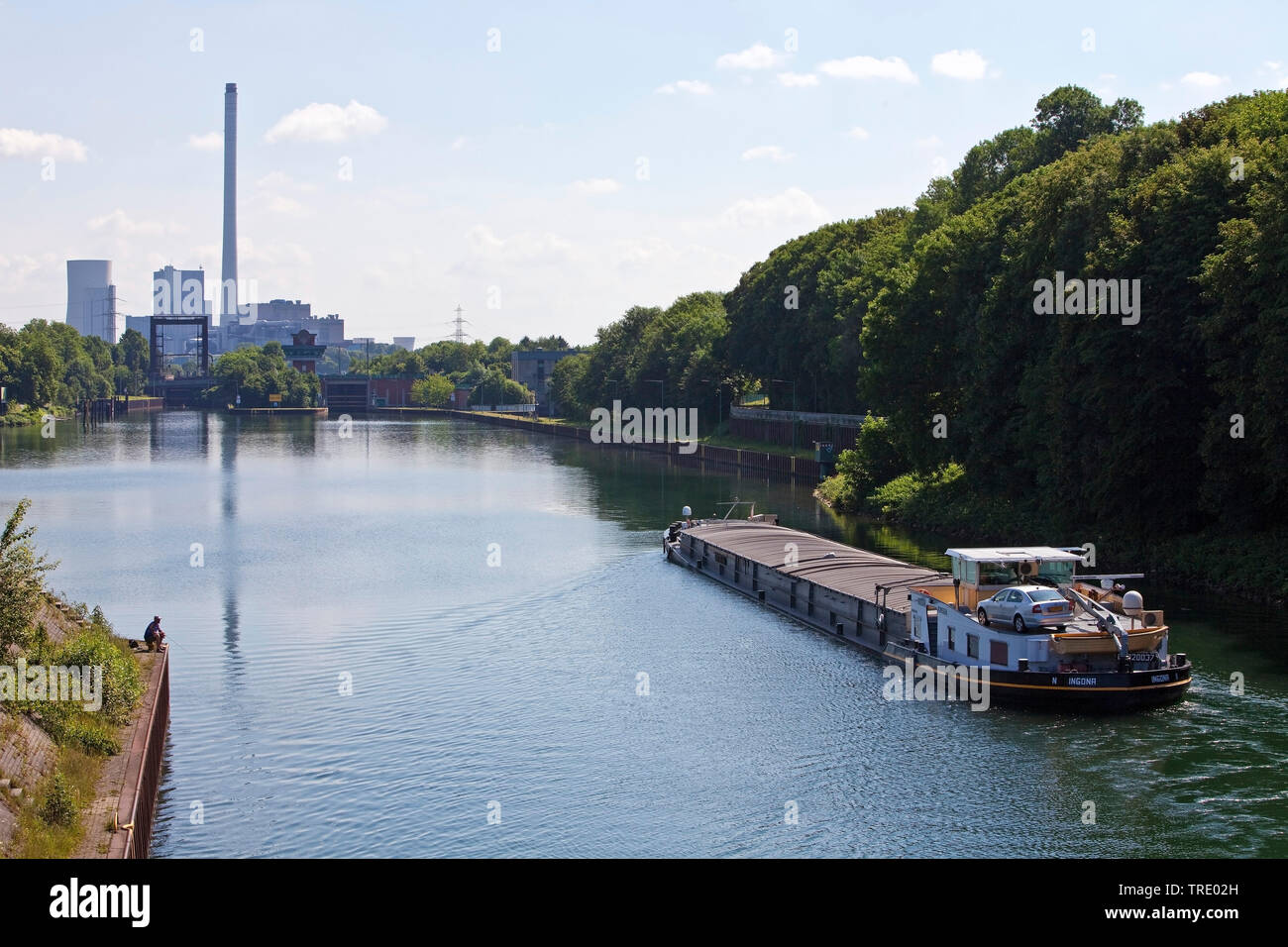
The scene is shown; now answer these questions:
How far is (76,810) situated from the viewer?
23922mm

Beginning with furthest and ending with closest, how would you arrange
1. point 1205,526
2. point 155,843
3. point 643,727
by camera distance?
point 1205,526 → point 643,727 → point 155,843

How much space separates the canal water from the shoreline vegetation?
88.4 inches

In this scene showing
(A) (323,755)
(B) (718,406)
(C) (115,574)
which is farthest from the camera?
(B) (718,406)

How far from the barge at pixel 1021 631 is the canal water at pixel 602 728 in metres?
0.84

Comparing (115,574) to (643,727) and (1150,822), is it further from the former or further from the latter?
(1150,822)

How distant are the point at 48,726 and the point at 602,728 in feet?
45.9

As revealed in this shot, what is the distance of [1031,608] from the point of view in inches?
1437

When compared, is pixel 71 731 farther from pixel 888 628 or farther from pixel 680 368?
pixel 680 368

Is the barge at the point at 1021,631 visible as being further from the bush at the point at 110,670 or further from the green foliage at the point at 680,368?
the green foliage at the point at 680,368

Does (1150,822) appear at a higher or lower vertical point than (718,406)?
lower

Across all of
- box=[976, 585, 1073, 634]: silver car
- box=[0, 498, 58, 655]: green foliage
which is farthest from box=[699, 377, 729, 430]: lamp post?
box=[0, 498, 58, 655]: green foliage

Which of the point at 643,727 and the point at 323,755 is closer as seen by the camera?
the point at 323,755
